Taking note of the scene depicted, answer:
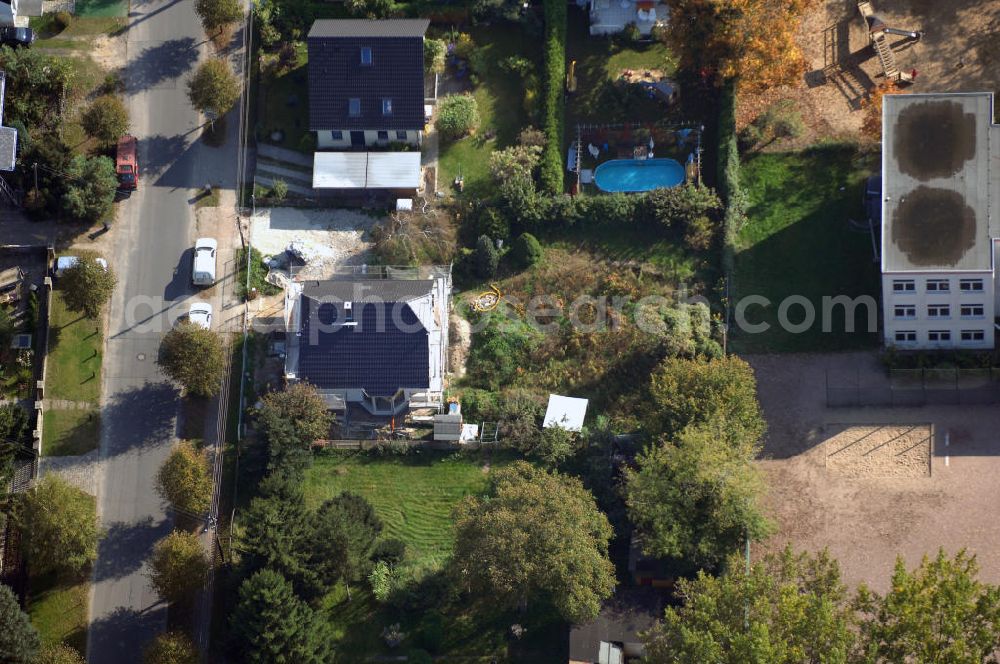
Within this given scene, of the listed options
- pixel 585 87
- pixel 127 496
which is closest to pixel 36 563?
pixel 127 496

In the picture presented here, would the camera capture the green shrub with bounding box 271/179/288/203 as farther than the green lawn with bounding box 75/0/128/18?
No

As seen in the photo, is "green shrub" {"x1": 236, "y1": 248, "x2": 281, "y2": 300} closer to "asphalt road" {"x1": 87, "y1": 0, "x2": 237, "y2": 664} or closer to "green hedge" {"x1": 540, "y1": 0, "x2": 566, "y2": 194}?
"asphalt road" {"x1": 87, "y1": 0, "x2": 237, "y2": 664}

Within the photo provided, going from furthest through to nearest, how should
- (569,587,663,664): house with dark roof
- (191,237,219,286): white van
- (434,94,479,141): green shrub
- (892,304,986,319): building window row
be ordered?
(434,94,479,141): green shrub, (191,237,219,286): white van, (892,304,986,319): building window row, (569,587,663,664): house with dark roof

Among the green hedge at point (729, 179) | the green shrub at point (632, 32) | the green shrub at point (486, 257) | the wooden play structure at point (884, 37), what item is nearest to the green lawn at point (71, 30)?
the green shrub at point (486, 257)

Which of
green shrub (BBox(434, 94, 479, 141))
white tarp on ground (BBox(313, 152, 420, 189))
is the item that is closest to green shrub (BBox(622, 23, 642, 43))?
green shrub (BBox(434, 94, 479, 141))

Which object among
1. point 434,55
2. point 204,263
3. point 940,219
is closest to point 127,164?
point 204,263
